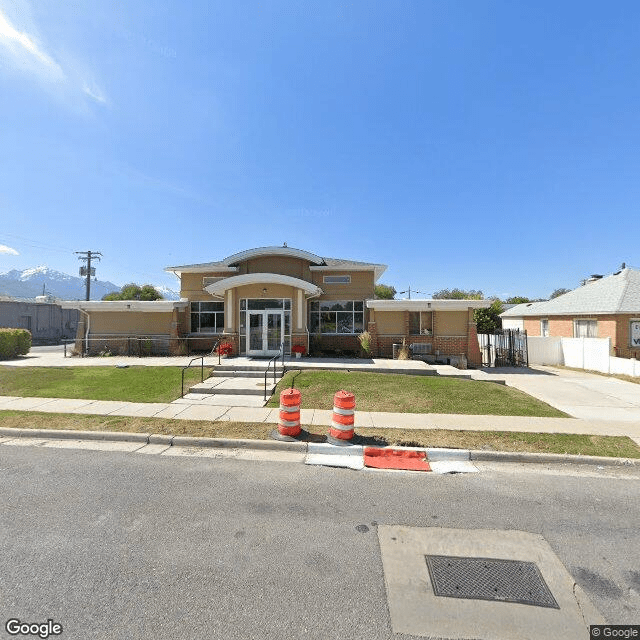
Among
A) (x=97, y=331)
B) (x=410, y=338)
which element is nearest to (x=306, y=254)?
→ (x=410, y=338)

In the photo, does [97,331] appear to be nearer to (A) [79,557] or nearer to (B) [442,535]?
(A) [79,557]

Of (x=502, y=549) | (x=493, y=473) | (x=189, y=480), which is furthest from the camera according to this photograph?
(x=493, y=473)

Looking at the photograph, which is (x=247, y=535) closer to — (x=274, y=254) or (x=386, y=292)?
(x=274, y=254)

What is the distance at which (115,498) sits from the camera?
4844 mm

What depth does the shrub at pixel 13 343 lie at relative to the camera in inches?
794

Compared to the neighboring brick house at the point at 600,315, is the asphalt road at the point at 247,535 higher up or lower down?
lower down

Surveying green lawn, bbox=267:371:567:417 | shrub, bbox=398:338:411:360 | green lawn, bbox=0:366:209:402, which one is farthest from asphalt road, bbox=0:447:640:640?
shrub, bbox=398:338:411:360

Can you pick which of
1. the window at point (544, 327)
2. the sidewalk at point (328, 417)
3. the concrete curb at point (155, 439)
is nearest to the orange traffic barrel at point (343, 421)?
the concrete curb at point (155, 439)

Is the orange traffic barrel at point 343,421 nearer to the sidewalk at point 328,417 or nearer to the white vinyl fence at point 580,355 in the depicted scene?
the sidewalk at point 328,417

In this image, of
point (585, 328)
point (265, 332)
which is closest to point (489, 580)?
point (265, 332)

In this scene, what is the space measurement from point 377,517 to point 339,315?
16.7m

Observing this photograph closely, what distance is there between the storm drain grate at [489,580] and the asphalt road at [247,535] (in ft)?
1.49

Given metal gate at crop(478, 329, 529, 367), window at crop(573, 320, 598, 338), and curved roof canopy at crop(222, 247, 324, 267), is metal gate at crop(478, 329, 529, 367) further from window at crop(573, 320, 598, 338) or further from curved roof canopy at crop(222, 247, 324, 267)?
curved roof canopy at crop(222, 247, 324, 267)

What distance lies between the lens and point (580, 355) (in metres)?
20.3
